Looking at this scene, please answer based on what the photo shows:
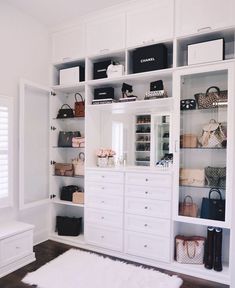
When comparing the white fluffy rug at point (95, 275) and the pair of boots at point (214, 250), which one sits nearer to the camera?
the white fluffy rug at point (95, 275)

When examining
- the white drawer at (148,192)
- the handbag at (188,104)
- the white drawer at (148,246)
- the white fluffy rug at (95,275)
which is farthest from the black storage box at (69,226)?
the handbag at (188,104)

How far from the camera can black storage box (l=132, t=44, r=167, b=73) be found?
277 cm

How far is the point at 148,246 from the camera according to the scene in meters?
2.79

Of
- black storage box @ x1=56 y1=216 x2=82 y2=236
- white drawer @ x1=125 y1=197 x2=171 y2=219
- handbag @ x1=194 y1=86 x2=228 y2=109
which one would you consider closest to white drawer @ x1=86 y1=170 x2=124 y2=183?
white drawer @ x1=125 y1=197 x2=171 y2=219

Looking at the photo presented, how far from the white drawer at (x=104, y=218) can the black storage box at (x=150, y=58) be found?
1.75 meters

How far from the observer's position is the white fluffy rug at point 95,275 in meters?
2.36

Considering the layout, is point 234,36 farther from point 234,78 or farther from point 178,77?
point 178,77

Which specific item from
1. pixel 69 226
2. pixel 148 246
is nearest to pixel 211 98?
pixel 148 246

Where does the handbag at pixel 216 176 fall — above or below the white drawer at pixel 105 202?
above

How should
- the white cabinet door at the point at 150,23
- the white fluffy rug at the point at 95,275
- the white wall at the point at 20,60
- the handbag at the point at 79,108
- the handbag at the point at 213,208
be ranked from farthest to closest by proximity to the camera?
the handbag at the point at 79,108, the white wall at the point at 20,60, the white cabinet door at the point at 150,23, the handbag at the point at 213,208, the white fluffy rug at the point at 95,275

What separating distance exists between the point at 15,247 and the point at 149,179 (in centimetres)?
163

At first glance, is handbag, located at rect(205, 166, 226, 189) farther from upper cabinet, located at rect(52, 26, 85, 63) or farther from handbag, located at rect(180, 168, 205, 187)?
upper cabinet, located at rect(52, 26, 85, 63)

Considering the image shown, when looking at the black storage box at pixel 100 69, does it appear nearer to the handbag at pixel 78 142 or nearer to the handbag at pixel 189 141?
the handbag at pixel 78 142

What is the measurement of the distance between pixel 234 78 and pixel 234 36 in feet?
1.67
